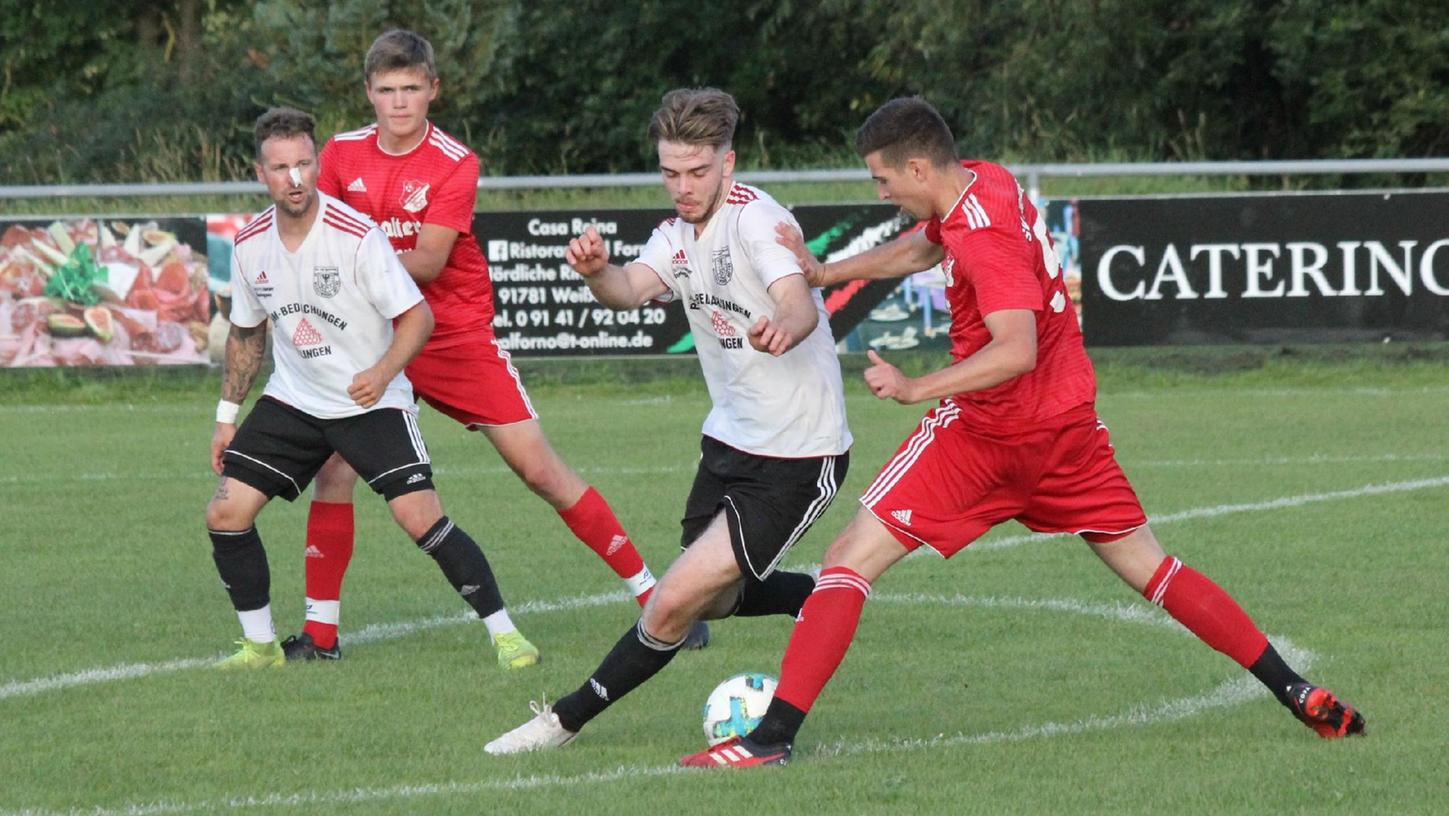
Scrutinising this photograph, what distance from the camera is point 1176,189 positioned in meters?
18.2

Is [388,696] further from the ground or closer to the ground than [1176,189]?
further from the ground

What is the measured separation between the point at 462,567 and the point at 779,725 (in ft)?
6.12

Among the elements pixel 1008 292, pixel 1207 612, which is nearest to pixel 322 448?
pixel 1008 292

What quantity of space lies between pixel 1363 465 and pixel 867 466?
2.55 m

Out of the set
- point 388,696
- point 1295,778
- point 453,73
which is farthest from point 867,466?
point 453,73

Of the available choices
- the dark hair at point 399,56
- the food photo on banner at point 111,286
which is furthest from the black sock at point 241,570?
the food photo on banner at point 111,286

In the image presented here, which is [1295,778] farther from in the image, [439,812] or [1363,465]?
[1363,465]

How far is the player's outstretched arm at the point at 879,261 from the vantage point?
5.76 meters

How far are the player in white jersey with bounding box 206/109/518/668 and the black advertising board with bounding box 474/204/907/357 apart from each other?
7.85m

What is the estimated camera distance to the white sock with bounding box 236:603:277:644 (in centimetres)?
677

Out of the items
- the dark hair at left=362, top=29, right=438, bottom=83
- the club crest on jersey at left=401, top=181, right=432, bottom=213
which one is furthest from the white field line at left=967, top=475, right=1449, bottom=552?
the dark hair at left=362, top=29, right=438, bottom=83

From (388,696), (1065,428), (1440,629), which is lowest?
(1440,629)

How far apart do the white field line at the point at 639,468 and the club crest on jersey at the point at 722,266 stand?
18.2 ft

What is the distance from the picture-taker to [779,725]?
17.2 feet
